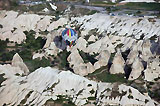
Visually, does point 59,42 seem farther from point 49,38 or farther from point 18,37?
point 18,37

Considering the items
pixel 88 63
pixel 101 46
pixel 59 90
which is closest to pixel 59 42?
pixel 101 46

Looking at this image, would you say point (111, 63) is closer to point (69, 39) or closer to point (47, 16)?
point (69, 39)

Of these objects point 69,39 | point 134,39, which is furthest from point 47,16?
point 134,39

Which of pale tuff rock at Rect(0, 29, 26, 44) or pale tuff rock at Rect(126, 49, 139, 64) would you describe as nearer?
pale tuff rock at Rect(126, 49, 139, 64)

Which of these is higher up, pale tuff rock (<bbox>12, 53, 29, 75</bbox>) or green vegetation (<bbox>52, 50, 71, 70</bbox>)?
pale tuff rock (<bbox>12, 53, 29, 75</bbox>)

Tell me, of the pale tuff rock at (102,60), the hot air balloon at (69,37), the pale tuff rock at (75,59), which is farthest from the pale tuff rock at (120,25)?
the pale tuff rock at (75,59)

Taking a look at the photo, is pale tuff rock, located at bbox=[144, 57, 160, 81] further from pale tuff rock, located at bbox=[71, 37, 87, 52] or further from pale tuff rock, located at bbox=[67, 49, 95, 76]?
pale tuff rock, located at bbox=[71, 37, 87, 52]

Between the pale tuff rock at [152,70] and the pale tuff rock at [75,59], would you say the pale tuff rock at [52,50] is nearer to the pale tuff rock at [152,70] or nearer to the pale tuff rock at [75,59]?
the pale tuff rock at [75,59]

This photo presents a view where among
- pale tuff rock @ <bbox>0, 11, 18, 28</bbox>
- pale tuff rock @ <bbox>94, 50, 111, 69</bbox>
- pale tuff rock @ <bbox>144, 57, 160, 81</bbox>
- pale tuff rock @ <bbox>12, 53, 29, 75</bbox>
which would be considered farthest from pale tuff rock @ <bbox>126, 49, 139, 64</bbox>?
pale tuff rock @ <bbox>0, 11, 18, 28</bbox>
